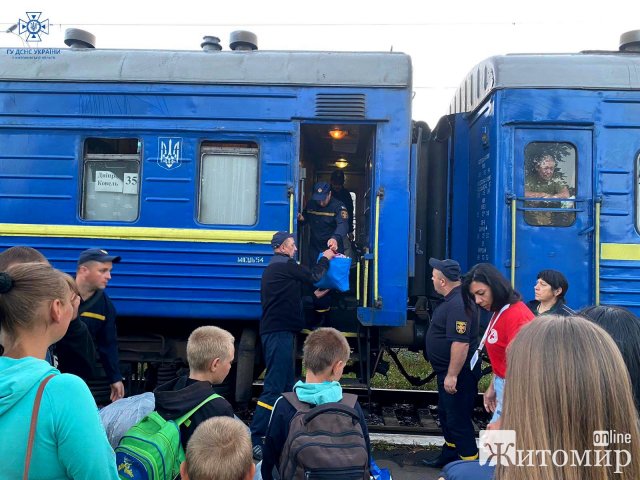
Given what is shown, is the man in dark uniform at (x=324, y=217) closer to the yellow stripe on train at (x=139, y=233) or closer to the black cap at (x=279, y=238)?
the yellow stripe on train at (x=139, y=233)

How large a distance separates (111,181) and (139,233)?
0.63 meters

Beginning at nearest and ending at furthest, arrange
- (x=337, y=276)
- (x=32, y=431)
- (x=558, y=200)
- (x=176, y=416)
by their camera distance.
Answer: (x=32, y=431), (x=176, y=416), (x=337, y=276), (x=558, y=200)

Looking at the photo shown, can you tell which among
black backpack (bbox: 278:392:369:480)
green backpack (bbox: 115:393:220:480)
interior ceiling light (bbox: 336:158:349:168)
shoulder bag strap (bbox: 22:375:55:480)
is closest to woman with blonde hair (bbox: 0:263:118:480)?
shoulder bag strap (bbox: 22:375:55:480)

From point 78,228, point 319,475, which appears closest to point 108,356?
point 78,228

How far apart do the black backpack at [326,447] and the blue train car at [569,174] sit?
331 centimetres

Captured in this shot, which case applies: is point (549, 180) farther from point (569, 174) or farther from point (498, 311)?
point (498, 311)

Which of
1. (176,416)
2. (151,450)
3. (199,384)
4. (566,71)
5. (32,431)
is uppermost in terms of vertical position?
(566,71)

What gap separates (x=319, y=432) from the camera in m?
2.36

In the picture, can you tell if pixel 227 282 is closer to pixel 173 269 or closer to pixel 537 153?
pixel 173 269

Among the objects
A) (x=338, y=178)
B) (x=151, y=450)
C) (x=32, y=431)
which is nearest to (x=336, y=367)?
(x=151, y=450)

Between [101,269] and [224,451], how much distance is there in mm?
2338

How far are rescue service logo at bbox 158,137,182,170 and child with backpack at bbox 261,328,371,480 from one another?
126 inches

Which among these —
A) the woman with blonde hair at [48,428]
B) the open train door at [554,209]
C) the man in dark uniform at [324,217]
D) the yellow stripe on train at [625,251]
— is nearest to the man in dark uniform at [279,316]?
the man in dark uniform at [324,217]

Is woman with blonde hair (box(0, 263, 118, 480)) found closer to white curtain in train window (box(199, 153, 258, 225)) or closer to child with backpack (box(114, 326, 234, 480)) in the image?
child with backpack (box(114, 326, 234, 480))
